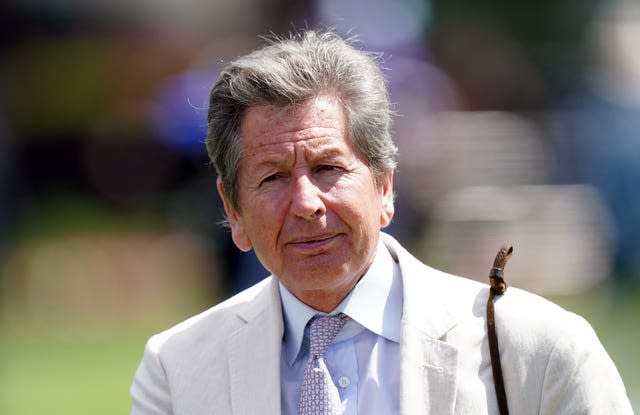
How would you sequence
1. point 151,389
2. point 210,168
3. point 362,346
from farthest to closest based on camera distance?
point 210,168, point 151,389, point 362,346

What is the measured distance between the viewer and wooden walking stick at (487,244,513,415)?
287 centimetres

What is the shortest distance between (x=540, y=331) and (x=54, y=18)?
12677 mm

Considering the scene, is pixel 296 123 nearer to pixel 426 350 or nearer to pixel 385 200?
pixel 385 200

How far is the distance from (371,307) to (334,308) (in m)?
0.11

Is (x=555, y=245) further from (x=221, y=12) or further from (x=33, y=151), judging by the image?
(x=33, y=151)

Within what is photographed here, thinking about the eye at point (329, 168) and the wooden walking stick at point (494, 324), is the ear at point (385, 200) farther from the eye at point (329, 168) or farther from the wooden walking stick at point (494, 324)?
the wooden walking stick at point (494, 324)

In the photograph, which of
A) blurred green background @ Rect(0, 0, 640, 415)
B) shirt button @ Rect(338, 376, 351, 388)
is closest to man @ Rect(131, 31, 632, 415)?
shirt button @ Rect(338, 376, 351, 388)

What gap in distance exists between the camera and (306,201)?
299 cm

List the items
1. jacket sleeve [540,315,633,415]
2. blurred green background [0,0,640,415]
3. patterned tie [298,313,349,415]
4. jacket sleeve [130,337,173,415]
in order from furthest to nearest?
blurred green background [0,0,640,415]
jacket sleeve [130,337,173,415]
patterned tie [298,313,349,415]
jacket sleeve [540,315,633,415]

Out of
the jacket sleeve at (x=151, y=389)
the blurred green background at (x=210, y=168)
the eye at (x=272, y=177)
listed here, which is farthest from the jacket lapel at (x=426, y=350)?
the blurred green background at (x=210, y=168)

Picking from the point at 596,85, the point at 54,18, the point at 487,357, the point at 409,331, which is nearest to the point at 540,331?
the point at 487,357

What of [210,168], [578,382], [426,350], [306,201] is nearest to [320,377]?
[426,350]

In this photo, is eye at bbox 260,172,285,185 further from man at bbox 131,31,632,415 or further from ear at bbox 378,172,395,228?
ear at bbox 378,172,395,228

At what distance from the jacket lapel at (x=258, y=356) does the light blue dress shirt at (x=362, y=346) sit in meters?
0.05
